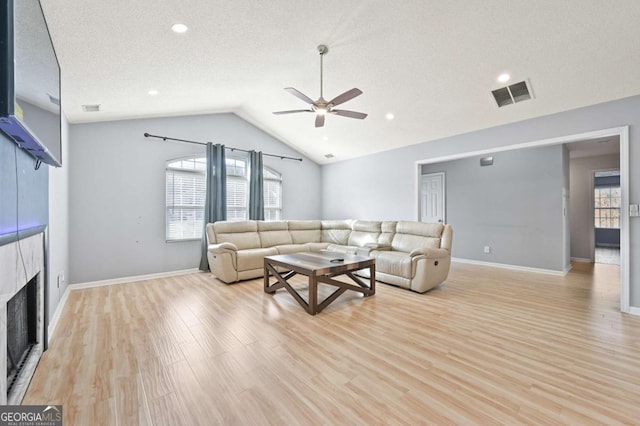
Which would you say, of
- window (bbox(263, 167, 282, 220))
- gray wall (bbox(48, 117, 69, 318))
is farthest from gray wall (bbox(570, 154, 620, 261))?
gray wall (bbox(48, 117, 69, 318))

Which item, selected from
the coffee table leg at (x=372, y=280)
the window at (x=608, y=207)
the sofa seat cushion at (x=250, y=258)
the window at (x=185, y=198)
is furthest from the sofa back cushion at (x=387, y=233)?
the window at (x=608, y=207)

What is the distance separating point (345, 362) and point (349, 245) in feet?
12.1

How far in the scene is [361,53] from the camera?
3.45 metres

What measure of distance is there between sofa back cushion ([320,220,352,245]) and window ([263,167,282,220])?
4.14 ft

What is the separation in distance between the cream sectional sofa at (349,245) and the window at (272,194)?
86cm

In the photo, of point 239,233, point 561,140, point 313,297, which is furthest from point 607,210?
point 239,233

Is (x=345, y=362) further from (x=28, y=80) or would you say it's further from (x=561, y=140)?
(x=561, y=140)

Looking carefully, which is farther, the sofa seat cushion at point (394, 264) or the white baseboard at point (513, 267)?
the white baseboard at point (513, 267)

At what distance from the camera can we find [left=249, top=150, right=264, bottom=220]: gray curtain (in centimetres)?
602

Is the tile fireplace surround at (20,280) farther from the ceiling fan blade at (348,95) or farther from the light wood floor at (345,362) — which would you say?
the ceiling fan blade at (348,95)

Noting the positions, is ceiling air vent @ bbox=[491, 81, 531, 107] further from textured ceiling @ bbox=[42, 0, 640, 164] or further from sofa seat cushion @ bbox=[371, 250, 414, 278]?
sofa seat cushion @ bbox=[371, 250, 414, 278]

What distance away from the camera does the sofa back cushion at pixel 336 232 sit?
19.7ft

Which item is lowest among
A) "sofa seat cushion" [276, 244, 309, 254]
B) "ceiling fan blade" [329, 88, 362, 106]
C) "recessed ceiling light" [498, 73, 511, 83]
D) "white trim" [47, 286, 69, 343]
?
"white trim" [47, 286, 69, 343]

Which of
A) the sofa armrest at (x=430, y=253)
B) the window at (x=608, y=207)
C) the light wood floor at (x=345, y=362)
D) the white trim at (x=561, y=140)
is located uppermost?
the white trim at (x=561, y=140)
